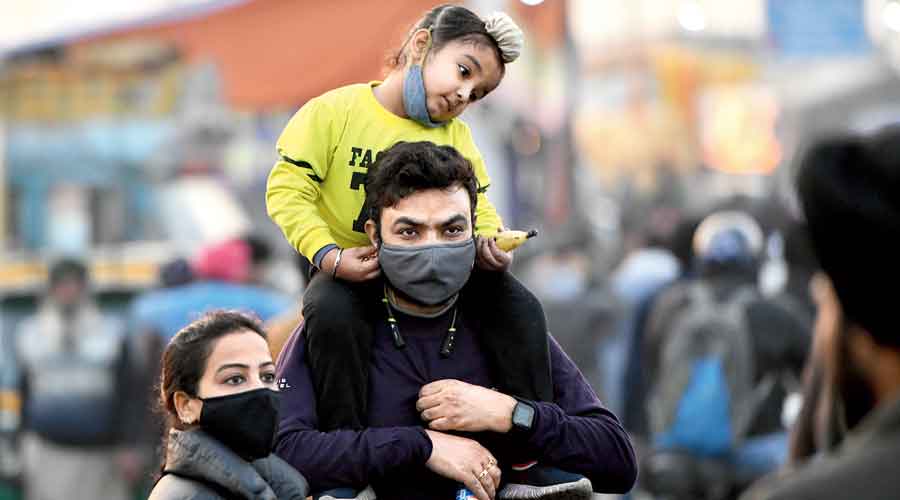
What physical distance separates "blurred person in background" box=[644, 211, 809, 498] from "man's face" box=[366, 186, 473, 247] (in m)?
4.96

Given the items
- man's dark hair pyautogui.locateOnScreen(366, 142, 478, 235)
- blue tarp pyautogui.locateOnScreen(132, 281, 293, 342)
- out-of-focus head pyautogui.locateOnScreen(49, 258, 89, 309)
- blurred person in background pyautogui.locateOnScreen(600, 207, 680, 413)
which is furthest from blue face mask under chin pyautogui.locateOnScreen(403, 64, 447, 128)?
out-of-focus head pyautogui.locateOnScreen(49, 258, 89, 309)

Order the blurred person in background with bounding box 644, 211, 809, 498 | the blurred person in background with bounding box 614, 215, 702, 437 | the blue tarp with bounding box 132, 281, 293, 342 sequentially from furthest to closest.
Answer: the blurred person in background with bounding box 614, 215, 702, 437
the blue tarp with bounding box 132, 281, 293, 342
the blurred person in background with bounding box 644, 211, 809, 498

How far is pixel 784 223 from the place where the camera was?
1198 cm

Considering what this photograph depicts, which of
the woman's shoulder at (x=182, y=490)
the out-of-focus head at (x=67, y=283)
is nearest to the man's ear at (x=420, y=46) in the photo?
the woman's shoulder at (x=182, y=490)

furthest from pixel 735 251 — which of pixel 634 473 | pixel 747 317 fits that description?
pixel 634 473

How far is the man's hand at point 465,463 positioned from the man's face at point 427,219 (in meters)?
0.43

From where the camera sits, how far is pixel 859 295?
280cm

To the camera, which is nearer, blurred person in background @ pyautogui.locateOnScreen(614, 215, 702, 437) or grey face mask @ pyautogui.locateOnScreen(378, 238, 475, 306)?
grey face mask @ pyautogui.locateOnScreen(378, 238, 475, 306)

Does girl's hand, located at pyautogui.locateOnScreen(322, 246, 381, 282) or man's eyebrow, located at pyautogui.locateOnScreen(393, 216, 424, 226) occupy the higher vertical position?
man's eyebrow, located at pyautogui.locateOnScreen(393, 216, 424, 226)

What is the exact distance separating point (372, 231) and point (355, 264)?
0.34ft

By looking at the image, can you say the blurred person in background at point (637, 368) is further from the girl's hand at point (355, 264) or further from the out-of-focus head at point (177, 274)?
the girl's hand at point (355, 264)

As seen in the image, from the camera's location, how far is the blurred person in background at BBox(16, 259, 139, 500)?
427 inches

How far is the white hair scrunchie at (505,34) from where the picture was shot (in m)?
4.30

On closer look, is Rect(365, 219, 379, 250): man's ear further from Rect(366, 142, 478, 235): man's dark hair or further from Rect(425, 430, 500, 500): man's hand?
Rect(425, 430, 500, 500): man's hand
